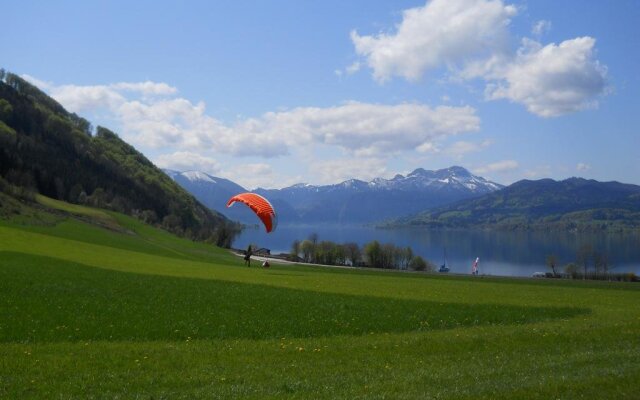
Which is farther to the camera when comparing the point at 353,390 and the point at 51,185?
the point at 51,185

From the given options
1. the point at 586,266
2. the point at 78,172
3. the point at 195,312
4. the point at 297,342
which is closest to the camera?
the point at 297,342

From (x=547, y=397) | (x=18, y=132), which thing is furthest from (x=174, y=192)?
(x=547, y=397)

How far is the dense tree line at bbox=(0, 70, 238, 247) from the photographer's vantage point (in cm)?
13238

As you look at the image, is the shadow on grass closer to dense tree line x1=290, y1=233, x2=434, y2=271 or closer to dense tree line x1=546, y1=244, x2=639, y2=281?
dense tree line x1=546, y1=244, x2=639, y2=281

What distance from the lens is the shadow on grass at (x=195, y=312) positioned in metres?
18.0

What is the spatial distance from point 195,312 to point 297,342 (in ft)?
21.3

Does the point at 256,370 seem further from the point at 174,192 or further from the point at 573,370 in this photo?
the point at 174,192

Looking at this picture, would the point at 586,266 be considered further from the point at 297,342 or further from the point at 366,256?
the point at 297,342

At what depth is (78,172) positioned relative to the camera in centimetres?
15725

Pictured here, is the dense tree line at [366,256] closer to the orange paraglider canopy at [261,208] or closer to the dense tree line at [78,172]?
the dense tree line at [78,172]

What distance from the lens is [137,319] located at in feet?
64.8

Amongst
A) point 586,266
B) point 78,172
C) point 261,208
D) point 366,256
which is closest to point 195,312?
point 261,208

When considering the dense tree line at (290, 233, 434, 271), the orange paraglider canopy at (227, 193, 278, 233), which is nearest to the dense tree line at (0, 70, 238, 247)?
the dense tree line at (290, 233, 434, 271)

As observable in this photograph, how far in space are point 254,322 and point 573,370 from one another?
11.8 meters
